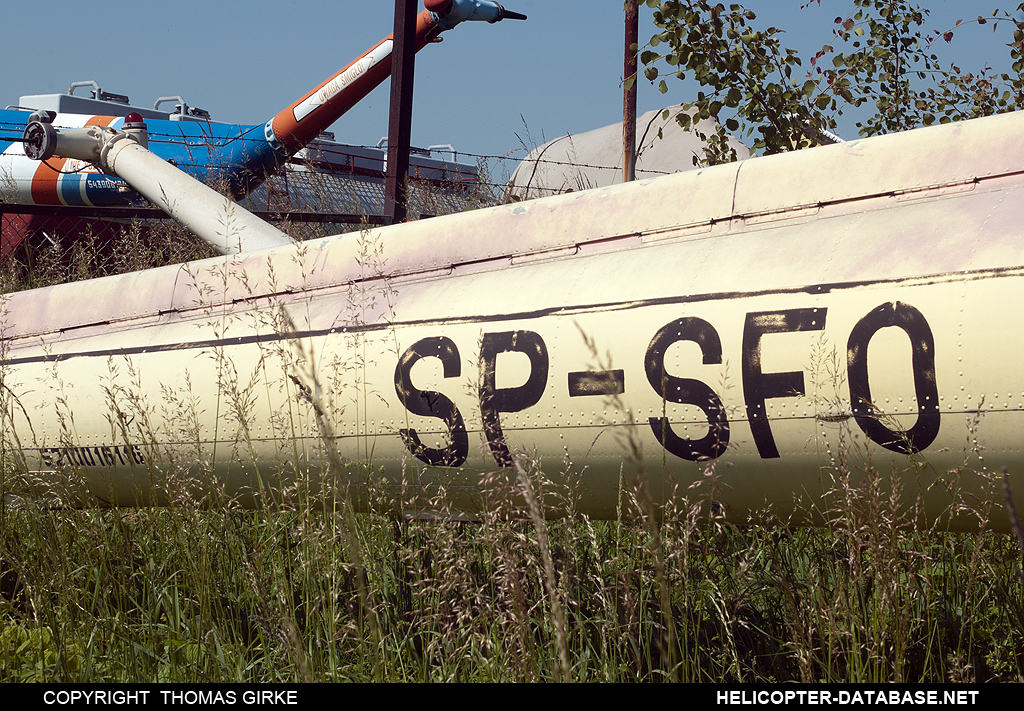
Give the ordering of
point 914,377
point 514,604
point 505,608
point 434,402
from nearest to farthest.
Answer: point 514,604
point 914,377
point 505,608
point 434,402

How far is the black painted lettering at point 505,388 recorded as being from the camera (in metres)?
2.46

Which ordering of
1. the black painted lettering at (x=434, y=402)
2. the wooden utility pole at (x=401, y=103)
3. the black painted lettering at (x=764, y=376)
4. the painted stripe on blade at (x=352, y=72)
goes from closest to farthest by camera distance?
1. the black painted lettering at (x=764, y=376)
2. the black painted lettering at (x=434, y=402)
3. the wooden utility pole at (x=401, y=103)
4. the painted stripe on blade at (x=352, y=72)

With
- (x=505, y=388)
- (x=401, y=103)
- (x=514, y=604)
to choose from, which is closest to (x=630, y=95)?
(x=401, y=103)

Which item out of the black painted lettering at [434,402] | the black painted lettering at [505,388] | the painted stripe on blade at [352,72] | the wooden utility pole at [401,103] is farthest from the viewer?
the painted stripe on blade at [352,72]

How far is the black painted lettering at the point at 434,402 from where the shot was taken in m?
2.57

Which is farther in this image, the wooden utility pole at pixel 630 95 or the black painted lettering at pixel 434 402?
the wooden utility pole at pixel 630 95

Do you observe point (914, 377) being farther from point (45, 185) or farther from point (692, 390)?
point (45, 185)

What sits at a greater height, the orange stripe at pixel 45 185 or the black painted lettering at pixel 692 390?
the orange stripe at pixel 45 185

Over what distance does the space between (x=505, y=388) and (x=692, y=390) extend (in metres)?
0.60

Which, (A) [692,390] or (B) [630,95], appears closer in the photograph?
(A) [692,390]

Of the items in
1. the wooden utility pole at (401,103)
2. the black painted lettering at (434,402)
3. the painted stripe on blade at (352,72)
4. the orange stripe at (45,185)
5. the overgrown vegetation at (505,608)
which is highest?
the painted stripe on blade at (352,72)

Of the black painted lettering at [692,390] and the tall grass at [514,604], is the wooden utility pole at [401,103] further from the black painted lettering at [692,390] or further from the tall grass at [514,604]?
the black painted lettering at [692,390]

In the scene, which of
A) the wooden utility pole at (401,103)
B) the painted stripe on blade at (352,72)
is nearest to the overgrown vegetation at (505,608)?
the wooden utility pole at (401,103)

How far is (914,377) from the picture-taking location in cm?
200
